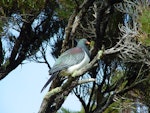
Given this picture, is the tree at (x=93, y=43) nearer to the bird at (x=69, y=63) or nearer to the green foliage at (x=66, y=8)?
the green foliage at (x=66, y=8)

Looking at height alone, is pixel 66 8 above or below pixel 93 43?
above

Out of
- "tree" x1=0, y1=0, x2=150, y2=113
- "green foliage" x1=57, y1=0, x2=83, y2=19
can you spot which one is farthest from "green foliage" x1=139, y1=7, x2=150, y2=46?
"green foliage" x1=57, y1=0, x2=83, y2=19

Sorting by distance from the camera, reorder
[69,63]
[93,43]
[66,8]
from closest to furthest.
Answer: [69,63] < [93,43] < [66,8]

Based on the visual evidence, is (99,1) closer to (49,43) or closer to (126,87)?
(126,87)

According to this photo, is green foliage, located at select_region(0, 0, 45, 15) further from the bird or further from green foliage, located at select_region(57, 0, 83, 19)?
the bird

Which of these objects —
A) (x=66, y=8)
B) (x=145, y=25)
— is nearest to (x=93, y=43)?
(x=66, y=8)

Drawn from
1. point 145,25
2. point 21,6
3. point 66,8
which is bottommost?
point 145,25

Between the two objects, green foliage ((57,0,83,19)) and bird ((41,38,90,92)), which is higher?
green foliage ((57,0,83,19))

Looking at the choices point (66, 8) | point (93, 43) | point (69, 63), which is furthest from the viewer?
point (66, 8)

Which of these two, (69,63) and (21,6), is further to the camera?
(21,6)

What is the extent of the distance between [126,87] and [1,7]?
5.32ft

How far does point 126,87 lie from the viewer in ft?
16.3

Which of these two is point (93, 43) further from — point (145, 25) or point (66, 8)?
point (145, 25)

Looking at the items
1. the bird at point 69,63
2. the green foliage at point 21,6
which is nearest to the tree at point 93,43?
the green foliage at point 21,6
